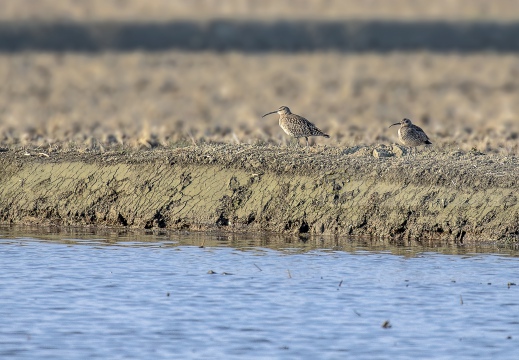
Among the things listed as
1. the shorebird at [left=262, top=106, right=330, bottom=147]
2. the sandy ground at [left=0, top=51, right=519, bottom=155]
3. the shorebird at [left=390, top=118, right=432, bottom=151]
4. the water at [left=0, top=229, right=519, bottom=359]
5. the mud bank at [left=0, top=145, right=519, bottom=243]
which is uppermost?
the sandy ground at [left=0, top=51, right=519, bottom=155]

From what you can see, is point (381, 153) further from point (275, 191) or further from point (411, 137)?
point (275, 191)

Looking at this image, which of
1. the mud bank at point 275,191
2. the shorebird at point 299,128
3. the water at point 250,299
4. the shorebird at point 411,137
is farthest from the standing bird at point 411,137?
the water at point 250,299

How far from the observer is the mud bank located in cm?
1547

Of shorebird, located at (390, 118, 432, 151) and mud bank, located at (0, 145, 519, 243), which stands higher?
shorebird, located at (390, 118, 432, 151)

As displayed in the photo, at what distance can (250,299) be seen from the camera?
12.4 metres

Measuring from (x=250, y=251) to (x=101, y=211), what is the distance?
2.77 meters

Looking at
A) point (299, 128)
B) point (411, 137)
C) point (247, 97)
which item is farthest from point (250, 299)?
point (247, 97)

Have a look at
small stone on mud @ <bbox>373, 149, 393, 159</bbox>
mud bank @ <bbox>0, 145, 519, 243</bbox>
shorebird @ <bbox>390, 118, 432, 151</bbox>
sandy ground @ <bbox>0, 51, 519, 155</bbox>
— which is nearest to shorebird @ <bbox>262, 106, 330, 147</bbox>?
sandy ground @ <bbox>0, 51, 519, 155</bbox>

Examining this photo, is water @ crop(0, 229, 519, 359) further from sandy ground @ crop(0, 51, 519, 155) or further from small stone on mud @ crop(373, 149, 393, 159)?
sandy ground @ crop(0, 51, 519, 155)

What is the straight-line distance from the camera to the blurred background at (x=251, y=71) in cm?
Answer: 2378

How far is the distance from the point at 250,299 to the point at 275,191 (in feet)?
13.2

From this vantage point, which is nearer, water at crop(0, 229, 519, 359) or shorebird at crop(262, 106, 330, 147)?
water at crop(0, 229, 519, 359)

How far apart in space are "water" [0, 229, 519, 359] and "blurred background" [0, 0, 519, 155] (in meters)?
4.06

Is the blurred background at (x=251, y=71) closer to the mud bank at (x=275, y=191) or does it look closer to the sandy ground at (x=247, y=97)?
the sandy ground at (x=247, y=97)
